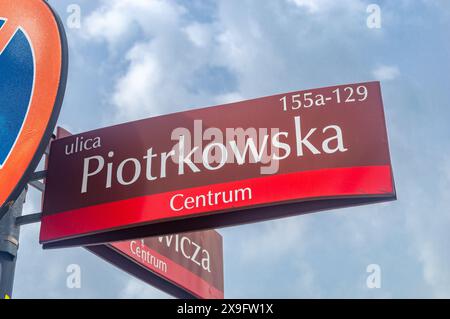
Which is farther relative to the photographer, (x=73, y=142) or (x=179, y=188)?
(x=73, y=142)

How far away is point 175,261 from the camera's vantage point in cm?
929

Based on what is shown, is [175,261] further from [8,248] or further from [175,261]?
[8,248]

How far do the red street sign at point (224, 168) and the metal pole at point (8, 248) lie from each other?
28 cm

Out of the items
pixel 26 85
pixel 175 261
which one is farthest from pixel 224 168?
A: pixel 175 261

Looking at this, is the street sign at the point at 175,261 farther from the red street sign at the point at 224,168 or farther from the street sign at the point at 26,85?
the street sign at the point at 26,85

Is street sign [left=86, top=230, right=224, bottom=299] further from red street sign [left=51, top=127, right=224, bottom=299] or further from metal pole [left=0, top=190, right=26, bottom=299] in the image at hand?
metal pole [left=0, top=190, right=26, bottom=299]

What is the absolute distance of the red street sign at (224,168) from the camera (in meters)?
6.93

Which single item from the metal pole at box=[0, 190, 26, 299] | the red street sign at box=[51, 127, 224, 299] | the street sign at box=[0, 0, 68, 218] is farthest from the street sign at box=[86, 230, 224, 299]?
the street sign at box=[0, 0, 68, 218]

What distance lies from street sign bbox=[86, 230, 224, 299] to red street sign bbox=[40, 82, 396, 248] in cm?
101

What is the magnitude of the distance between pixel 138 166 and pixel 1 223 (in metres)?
1.43
